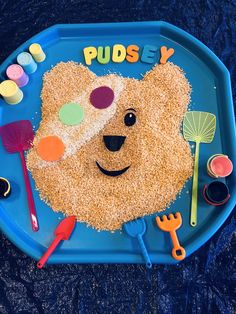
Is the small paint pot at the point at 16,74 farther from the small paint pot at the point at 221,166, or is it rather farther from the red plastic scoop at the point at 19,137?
the small paint pot at the point at 221,166

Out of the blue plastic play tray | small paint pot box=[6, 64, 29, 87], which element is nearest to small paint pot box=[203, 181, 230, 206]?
the blue plastic play tray

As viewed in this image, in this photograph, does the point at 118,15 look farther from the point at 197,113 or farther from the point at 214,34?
the point at 197,113

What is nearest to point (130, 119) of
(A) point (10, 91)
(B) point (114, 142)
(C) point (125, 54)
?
(B) point (114, 142)

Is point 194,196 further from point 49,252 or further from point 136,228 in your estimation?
point 49,252

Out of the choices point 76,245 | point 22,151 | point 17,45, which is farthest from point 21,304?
point 17,45

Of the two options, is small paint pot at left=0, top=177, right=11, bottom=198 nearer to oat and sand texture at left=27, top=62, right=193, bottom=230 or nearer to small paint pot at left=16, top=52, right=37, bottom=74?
oat and sand texture at left=27, top=62, right=193, bottom=230
